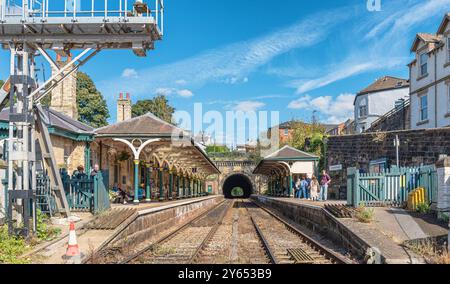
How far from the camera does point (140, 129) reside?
18.7 m

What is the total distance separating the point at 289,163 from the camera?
30.6 meters

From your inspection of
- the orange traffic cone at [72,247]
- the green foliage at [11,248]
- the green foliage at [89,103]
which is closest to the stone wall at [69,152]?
the green foliage at [11,248]

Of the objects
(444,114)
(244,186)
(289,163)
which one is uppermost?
(444,114)

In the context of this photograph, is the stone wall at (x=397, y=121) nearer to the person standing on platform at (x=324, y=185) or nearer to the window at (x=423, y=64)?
the window at (x=423, y=64)

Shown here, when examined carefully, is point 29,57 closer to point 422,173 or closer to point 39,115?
point 39,115

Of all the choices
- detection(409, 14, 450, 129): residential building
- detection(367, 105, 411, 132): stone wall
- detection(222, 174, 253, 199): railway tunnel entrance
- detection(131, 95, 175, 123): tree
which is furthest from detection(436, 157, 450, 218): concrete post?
detection(131, 95, 175, 123): tree

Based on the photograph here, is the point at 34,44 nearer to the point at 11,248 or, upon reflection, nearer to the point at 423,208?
the point at 11,248

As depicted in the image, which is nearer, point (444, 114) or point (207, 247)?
point (207, 247)

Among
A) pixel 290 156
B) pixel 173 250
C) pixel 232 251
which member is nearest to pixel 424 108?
pixel 290 156

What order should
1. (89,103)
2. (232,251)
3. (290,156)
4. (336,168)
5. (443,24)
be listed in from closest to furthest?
(232,251), (443,24), (336,168), (290,156), (89,103)

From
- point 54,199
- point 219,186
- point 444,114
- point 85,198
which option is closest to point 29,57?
point 54,199

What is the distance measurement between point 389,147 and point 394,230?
15.7 meters

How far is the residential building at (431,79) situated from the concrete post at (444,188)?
15014 mm

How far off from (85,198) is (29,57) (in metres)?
5.22
